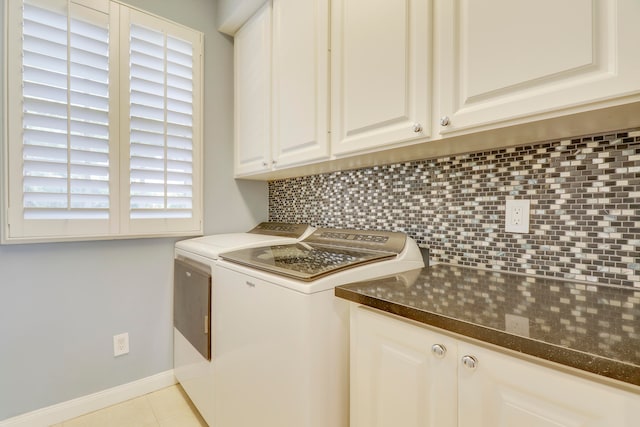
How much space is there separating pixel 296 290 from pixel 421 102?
767 mm

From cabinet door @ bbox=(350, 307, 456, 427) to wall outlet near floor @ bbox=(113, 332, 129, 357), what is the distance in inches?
60.8

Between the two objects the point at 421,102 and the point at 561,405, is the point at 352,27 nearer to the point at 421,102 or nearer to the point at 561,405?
the point at 421,102

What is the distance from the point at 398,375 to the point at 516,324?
34 cm

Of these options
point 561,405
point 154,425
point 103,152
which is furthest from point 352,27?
point 154,425

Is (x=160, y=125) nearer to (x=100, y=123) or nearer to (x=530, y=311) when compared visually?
(x=100, y=123)

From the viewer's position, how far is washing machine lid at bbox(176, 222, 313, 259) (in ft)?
5.16

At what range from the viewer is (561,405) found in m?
0.57

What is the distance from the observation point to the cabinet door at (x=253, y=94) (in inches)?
70.2

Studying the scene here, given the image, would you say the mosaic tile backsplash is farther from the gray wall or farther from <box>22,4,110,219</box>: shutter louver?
<box>22,4,110,219</box>: shutter louver

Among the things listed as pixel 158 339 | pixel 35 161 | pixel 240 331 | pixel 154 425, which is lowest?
pixel 154 425

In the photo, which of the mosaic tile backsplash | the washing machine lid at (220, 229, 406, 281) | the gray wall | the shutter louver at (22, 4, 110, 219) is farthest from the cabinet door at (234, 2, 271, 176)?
the shutter louver at (22, 4, 110, 219)

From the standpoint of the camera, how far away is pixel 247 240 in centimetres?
177

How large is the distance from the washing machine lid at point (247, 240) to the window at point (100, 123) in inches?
8.6

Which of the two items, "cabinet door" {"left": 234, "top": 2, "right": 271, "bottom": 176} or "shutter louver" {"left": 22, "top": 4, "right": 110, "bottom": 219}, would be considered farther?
"cabinet door" {"left": 234, "top": 2, "right": 271, "bottom": 176}
